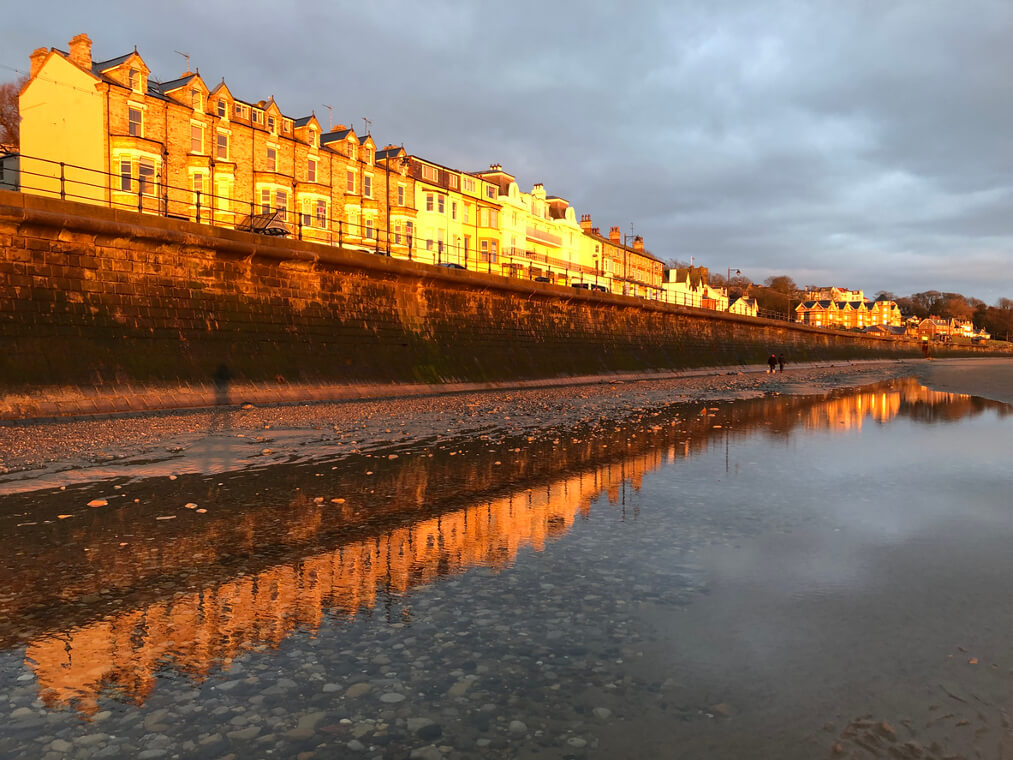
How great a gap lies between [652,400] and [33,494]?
66.8ft

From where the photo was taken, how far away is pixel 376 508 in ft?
27.0

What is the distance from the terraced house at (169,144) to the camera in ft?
129

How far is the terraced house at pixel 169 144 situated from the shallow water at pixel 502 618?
1113 inches

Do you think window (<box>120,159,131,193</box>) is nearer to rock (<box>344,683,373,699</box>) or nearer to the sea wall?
the sea wall

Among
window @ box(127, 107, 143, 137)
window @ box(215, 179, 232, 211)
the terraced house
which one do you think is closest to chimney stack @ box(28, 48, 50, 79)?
the terraced house

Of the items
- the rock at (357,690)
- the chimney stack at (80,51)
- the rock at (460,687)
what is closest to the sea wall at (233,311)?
the rock at (357,690)

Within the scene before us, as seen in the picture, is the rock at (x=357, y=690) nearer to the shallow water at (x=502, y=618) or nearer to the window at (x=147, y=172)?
the shallow water at (x=502, y=618)

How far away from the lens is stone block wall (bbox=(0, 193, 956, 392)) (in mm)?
16109

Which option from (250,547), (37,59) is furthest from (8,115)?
(250,547)

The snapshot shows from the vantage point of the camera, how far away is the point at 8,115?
5691 cm

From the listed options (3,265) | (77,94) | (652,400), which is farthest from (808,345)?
(3,265)

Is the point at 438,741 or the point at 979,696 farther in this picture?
the point at 979,696

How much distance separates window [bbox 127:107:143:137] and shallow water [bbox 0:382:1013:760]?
39378 mm

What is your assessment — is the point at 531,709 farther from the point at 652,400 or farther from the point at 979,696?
the point at 652,400
